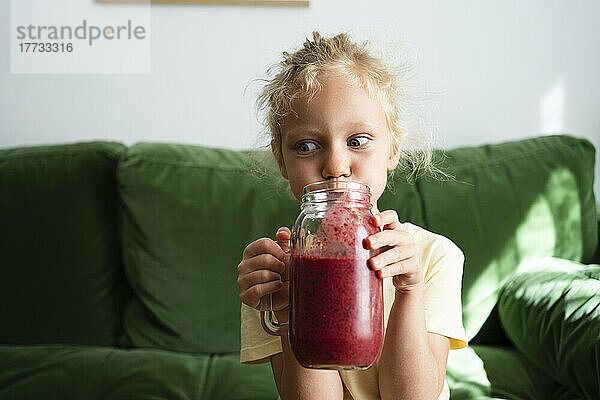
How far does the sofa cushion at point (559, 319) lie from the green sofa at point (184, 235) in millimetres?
20

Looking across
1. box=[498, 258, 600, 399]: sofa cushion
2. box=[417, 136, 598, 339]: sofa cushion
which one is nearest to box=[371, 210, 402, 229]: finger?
box=[498, 258, 600, 399]: sofa cushion

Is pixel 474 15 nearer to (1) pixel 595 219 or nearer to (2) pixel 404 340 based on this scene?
(1) pixel 595 219

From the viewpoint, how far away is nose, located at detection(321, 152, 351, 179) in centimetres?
89

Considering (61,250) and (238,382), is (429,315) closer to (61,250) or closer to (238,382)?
(238,382)

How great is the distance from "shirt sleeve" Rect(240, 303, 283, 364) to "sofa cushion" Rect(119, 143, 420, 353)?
0.62m

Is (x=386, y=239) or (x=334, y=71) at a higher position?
(x=334, y=71)

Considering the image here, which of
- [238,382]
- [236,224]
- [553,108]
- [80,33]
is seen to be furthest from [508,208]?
[80,33]

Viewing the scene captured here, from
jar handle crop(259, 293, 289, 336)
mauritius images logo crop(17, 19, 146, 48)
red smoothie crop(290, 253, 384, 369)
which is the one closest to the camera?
red smoothie crop(290, 253, 384, 369)

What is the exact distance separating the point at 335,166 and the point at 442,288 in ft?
1.11

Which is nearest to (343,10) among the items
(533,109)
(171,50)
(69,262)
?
(171,50)

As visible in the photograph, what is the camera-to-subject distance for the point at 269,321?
81cm

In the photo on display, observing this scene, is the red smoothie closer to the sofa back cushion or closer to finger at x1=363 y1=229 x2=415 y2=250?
finger at x1=363 y1=229 x2=415 y2=250

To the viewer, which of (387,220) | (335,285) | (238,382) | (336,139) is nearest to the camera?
(335,285)

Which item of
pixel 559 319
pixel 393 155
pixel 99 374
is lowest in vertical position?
pixel 99 374
